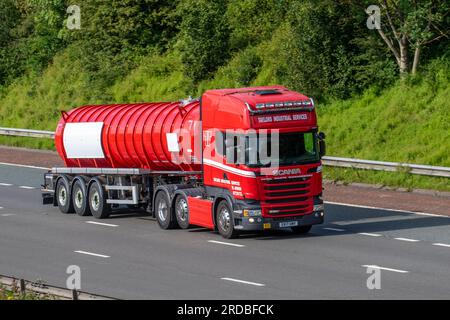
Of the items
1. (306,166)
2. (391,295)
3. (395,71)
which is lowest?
Result: (391,295)

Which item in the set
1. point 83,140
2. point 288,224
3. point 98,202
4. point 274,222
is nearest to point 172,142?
point 98,202

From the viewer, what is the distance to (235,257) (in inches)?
958

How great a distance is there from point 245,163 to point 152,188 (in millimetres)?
5039

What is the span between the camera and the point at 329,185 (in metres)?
36.5

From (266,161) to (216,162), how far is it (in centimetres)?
150

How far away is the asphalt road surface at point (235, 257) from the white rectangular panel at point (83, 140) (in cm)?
178

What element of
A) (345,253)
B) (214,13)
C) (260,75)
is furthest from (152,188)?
(214,13)

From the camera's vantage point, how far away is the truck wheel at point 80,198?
106ft

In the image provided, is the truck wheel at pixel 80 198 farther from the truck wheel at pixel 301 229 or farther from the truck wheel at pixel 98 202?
the truck wheel at pixel 301 229

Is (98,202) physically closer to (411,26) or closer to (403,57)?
(411,26)

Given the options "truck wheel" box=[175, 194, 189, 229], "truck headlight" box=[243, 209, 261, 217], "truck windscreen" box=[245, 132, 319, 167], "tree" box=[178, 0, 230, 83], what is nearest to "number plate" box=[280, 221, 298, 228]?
"truck headlight" box=[243, 209, 261, 217]

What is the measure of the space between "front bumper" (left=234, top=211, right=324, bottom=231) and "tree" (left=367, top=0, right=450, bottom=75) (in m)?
14.4

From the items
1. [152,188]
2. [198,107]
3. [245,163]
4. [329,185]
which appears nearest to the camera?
[245,163]

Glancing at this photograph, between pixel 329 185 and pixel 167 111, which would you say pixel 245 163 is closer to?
pixel 167 111
